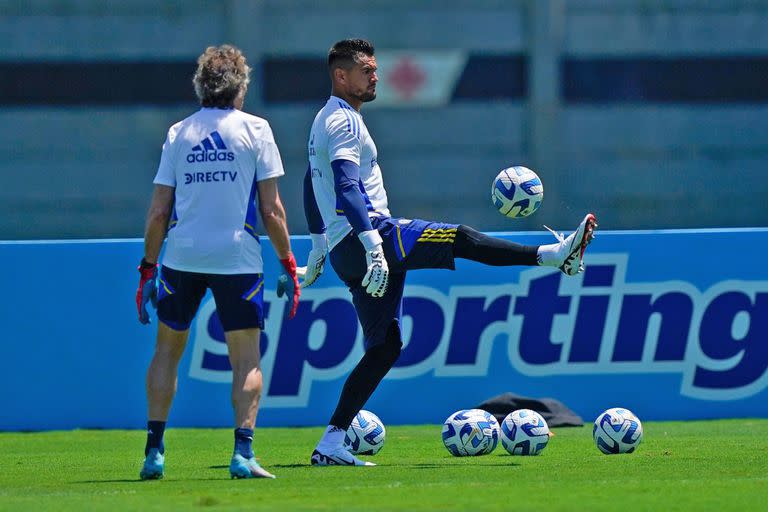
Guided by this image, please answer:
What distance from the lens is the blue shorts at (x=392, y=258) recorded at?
7.77 meters

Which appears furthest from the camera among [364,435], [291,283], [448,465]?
[364,435]

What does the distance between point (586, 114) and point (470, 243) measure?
22.7m

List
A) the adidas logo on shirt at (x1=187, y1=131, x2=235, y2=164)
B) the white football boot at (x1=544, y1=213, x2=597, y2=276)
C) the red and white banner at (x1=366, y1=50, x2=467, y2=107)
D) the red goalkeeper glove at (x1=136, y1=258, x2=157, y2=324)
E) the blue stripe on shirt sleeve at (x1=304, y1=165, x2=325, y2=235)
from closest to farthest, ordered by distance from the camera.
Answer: the adidas logo on shirt at (x1=187, y1=131, x2=235, y2=164)
the red goalkeeper glove at (x1=136, y1=258, x2=157, y2=324)
the white football boot at (x1=544, y1=213, x2=597, y2=276)
the blue stripe on shirt sleeve at (x1=304, y1=165, x2=325, y2=235)
the red and white banner at (x1=366, y1=50, x2=467, y2=107)

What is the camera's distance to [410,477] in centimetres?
714

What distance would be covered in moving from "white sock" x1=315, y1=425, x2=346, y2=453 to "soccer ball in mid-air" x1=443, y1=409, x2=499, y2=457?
0.92m

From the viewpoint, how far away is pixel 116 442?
33.7 feet

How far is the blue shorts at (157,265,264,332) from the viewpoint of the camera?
703 centimetres

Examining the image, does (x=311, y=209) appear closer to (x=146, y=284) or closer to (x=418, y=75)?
→ (x=146, y=284)

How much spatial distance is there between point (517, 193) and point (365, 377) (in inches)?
57.0

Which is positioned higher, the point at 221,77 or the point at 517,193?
the point at 221,77

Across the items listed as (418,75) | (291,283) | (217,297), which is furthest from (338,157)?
(418,75)

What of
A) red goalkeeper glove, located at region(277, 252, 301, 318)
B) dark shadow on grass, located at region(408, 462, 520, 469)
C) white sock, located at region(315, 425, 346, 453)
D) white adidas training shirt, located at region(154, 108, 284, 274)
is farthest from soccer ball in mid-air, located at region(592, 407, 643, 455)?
white adidas training shirt, located at region(154, 108, 284, 274)

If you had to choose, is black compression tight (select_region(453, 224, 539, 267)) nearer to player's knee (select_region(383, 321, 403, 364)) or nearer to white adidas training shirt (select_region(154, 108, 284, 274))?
player's knee (select_region(383, 321, 403, 364))

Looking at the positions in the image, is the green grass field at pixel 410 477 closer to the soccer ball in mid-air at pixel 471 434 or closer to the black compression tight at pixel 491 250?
the soccer ball in mid-air at pixel 471 434
